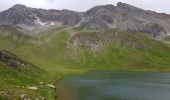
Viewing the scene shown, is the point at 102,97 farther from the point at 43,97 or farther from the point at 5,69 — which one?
the point at 5,69

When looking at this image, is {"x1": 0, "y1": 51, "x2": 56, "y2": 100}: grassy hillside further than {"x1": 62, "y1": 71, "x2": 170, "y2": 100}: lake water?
No

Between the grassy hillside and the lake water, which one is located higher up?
the grassy hillside

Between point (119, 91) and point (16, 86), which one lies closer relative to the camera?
point (16, 86)

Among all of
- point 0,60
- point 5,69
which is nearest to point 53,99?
point 5,69

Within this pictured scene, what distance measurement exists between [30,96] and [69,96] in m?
19.4

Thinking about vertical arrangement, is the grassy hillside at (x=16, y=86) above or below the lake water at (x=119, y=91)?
above

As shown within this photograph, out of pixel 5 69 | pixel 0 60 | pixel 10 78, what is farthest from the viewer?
pixel 0 60

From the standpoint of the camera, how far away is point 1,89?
86750 millimetres

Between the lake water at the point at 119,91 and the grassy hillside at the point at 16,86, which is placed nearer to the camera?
the grassy hillside at the point at 16,86

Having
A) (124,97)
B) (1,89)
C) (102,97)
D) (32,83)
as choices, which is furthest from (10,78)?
(124,97)

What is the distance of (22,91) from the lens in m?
87.4

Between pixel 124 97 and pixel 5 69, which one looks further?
pixel 5 69

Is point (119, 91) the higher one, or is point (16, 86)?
point (16, 86)

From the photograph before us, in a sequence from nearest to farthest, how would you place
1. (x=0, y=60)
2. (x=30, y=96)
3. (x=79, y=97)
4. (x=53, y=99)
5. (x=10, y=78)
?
(x=30, y=96)
(x=53, y=99)
(x=79, y=97)
(x=10, y=78)
(x=0, y=60)
